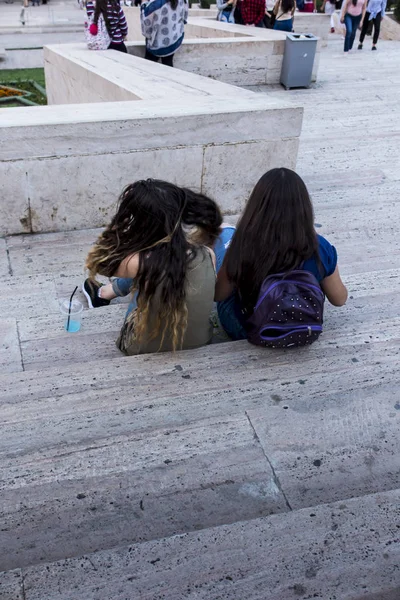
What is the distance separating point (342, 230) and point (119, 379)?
3.07 meters

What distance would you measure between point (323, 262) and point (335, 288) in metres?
0.24

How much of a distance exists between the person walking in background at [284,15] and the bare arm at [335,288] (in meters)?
9.60

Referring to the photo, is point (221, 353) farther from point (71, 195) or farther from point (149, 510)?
point (71, 195)

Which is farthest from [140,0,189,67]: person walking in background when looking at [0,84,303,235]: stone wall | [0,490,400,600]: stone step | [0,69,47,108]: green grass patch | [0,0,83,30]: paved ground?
[0,0,83,30]: paved ground

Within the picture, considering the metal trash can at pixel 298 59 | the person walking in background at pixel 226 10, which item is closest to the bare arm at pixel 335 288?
the metal trash can at pixel 298 59

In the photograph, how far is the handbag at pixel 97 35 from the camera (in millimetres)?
8634

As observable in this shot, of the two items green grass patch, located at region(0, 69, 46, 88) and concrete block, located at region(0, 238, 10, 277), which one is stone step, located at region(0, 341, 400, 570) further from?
green grass patch, located at region(0, 69, 46, 88)

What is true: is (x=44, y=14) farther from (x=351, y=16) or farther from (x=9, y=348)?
(x=9, y=348)

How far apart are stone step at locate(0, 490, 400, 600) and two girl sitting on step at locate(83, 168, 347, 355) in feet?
4.42

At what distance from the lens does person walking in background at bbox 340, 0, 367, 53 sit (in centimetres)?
1354

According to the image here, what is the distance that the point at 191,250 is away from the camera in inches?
122

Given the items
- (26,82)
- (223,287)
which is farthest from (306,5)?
(223,287)

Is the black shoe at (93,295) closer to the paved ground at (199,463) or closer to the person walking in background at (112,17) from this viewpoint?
the paved ground at (199,463)

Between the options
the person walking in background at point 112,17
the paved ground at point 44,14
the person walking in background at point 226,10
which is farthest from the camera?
the paved ground at point 44,14
